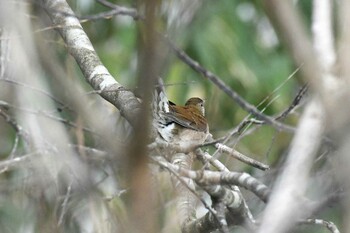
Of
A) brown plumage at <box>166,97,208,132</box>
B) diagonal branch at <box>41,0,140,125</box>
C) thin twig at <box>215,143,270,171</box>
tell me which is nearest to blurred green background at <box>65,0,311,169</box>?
brown plumage at <box>166,97,208,132</box>

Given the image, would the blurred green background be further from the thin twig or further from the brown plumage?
the thin twig

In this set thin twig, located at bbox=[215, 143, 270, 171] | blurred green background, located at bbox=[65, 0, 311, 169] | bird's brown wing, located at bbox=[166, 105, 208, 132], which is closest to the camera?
thin twig, located at bbox=[215, 143, 270, 171]

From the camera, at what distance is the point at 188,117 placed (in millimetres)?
5605

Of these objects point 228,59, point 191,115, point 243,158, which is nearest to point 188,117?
point 191,115

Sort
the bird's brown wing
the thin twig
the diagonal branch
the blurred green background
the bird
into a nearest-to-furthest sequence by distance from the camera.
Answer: the thin twig, the diagonal branch, the bird, the bird's brown wing, the blurred green background

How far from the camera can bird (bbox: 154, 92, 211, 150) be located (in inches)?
172

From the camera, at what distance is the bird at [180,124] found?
437 cm

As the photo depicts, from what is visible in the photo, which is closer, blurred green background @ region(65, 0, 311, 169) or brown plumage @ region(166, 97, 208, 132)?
brown plumage @ region(166, 97, 208, 132)

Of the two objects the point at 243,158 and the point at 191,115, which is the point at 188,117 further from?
the point at 243,158

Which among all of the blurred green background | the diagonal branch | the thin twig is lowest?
the thin twig

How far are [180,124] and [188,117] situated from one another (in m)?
0.35

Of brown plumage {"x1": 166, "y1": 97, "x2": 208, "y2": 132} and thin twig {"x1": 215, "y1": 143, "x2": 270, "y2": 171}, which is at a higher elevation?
brown plumage {"x1": 166, "y1": 97, "x2": 208, "y2": 132}

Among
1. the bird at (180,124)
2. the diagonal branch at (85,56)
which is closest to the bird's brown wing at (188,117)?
the bird at (180,124)

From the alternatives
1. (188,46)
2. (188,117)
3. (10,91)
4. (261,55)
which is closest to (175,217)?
(10,91)
